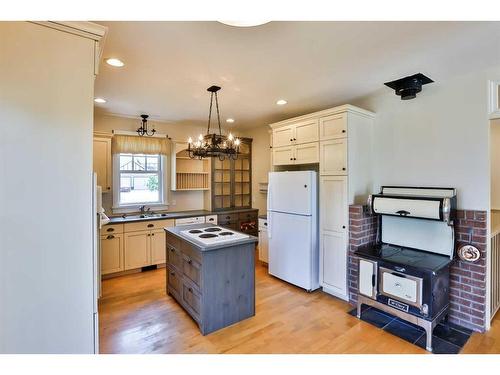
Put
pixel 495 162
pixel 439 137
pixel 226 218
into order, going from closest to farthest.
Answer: pixel 439 137
pixel 495 162
pixel 226 218

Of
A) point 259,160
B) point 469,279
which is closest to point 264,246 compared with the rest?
point 259,160

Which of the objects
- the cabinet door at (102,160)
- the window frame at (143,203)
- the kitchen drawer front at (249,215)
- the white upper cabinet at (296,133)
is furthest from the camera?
the kitchen drawer front at (249,215)

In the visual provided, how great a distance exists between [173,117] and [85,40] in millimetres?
2964

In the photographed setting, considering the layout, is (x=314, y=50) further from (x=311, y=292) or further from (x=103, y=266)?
(x=103, y=266)

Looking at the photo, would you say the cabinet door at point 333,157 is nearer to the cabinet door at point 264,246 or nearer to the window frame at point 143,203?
the cabinet door at point 264,246

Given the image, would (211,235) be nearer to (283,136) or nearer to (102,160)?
(283,136)

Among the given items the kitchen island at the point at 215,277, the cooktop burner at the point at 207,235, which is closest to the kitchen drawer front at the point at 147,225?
the kitchen island at the point at 215,277

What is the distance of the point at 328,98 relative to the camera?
3176mm

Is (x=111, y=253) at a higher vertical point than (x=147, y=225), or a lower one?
lower

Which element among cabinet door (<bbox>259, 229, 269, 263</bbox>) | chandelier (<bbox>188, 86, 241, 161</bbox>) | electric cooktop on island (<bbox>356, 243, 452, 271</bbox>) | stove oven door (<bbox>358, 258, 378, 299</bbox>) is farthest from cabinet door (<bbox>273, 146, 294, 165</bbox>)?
stove oven door (<bbox>358, 258, 378, 299</bbox>)

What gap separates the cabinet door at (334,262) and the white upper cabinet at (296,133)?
128 centimetres

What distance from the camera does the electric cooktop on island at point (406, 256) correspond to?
2.31 metres

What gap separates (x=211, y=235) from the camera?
2689 mm

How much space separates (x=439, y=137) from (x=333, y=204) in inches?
51.5
